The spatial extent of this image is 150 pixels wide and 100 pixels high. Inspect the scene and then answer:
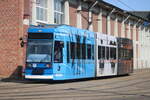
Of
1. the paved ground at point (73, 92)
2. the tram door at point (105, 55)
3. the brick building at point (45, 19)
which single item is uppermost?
the brick building at point (45, 19)

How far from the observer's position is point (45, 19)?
3025 centimetres

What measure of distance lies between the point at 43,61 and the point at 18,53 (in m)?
6.11

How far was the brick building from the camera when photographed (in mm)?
25688

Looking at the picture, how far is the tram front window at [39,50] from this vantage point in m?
19.8

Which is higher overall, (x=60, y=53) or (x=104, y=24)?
(x=104, y=24)

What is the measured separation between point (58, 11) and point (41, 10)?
10.8 ft

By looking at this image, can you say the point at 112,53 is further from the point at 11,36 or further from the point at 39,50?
the point at 39,50

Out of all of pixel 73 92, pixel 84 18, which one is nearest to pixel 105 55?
pixel 73 92

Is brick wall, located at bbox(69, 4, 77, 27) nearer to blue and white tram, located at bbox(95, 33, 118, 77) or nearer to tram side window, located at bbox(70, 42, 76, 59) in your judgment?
blue and white tram, located at bbox(95, 33, 118, 77)

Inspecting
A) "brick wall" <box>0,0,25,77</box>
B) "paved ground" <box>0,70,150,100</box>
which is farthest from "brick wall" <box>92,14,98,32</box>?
"paved ground" <box>0,70,150,100</box>

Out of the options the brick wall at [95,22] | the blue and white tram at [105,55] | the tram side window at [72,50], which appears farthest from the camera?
the brick wall at [95,22]

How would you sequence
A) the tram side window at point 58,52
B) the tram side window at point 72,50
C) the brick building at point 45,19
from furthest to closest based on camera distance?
the brick building at point 45,19
the tram side window at point 72,50
the tram side window at point 58,52

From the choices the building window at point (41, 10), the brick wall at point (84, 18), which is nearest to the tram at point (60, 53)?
the building window at point (41, 10)

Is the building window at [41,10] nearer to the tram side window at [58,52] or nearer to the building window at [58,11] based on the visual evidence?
the building window at [58,11]
